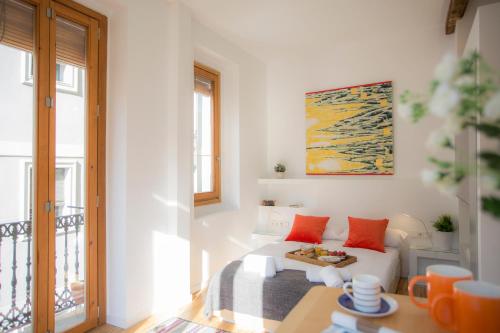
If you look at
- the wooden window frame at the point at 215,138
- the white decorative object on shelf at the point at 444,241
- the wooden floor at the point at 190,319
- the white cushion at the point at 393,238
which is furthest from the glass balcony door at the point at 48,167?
the white decorative object on shelf at the point at 444,241

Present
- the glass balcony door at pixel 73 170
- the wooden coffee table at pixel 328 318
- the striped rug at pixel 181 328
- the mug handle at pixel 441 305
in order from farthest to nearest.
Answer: the striped rug at pixel 181 328, the glass balcony door at pixel 73 170, the wooden coffee table at pixel 328 318, the mug handle at pixel 441 305

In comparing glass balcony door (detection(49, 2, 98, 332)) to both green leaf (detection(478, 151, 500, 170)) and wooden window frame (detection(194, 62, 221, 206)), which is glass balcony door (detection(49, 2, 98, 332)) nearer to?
wooden window frame (detection(194, 62, 221, 206))

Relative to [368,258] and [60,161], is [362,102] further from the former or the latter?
[60,161]

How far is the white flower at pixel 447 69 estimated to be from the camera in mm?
594

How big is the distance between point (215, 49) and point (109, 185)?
81.3 inches

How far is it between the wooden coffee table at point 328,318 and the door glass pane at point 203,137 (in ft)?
10.0

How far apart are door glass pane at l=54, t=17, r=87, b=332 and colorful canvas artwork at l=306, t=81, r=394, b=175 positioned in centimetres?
299

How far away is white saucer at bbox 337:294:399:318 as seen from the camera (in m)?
1.01

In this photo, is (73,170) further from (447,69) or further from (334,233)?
(334,233)

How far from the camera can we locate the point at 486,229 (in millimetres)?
1800

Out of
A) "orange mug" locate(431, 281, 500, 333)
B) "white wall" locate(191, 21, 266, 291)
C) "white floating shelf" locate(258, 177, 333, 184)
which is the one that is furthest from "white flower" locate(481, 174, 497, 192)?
"white floating shelf" locate(258, 177, 333, 184)

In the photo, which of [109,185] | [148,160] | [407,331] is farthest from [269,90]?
[407,331]

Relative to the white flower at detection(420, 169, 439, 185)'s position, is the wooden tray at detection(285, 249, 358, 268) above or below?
below

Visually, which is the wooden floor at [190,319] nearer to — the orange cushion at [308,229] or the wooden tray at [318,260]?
the wooden tray at [318,260]
